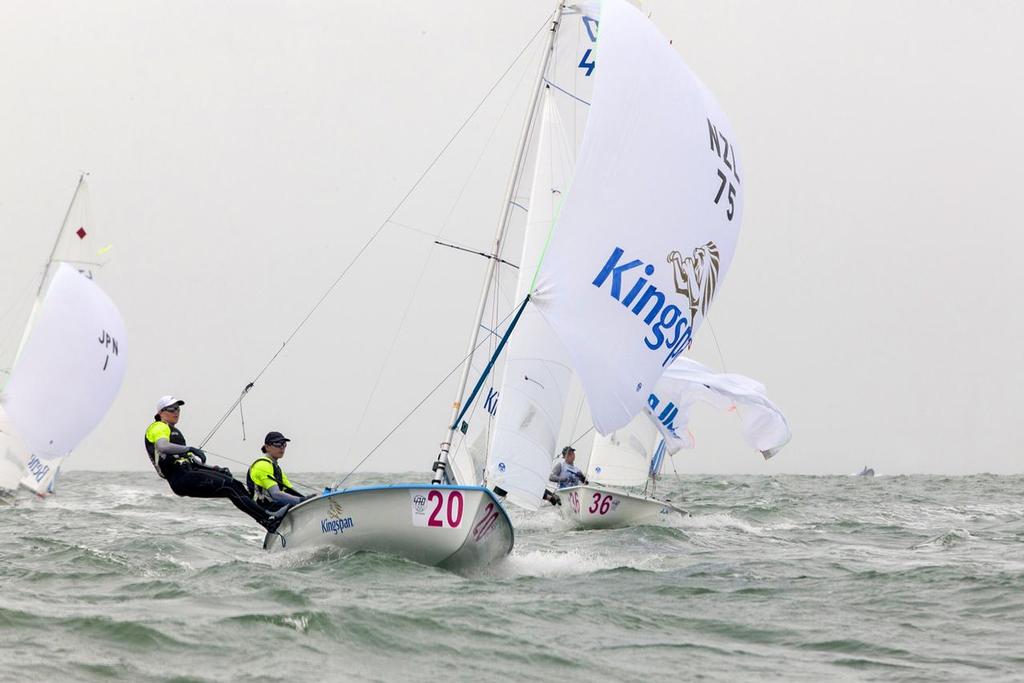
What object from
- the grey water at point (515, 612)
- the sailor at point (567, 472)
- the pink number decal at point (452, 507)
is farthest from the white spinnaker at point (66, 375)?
the pink number decal at point (452, 507)

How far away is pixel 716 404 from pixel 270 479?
971cm

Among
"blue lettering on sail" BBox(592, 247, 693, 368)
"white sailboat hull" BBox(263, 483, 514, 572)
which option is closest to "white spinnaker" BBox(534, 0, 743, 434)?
"blue lettering on sail" BBox(592, 247, 693, 368)

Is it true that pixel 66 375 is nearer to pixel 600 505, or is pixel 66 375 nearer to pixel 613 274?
pixel 600 505

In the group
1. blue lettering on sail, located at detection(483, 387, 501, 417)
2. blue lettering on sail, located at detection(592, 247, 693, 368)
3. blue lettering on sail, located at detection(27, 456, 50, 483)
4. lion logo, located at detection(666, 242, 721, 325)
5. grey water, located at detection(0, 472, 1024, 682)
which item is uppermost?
lion logo, located at detection(666, 242, 721, 325)

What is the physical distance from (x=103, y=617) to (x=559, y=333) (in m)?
4.40

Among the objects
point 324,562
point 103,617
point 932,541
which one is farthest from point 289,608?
point 932,541

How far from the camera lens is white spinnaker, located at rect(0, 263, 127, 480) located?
55.7 feet

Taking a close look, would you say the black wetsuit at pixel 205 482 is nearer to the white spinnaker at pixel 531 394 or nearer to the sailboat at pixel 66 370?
the white spinnaker at pixel 531 394

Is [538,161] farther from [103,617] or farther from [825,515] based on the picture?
[825,515]

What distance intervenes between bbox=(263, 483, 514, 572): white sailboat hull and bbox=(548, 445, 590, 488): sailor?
8.43 metres

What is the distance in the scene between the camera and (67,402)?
1697 centimetres

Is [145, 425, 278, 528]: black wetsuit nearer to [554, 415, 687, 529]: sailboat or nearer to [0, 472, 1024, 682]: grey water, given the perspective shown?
[0, 472, 1024, 682]: grey water

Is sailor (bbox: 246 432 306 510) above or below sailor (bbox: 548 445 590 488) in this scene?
below

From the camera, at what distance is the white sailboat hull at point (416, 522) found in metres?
9.48
